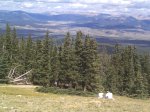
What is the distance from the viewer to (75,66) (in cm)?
8781

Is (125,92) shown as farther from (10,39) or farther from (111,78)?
(10,39)

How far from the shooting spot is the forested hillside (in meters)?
85.5

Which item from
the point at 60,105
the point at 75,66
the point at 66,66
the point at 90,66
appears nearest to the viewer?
the point at 60,105

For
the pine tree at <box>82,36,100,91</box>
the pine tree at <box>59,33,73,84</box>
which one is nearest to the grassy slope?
the pine tree at <box>82,36,100,91</box>

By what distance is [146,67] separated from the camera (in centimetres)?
11762

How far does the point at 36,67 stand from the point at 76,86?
14.7 m

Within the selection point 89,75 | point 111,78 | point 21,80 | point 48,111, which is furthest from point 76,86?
point 48,111

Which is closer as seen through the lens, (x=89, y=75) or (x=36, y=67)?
(x=89, y=75)

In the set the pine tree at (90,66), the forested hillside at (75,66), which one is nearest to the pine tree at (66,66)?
the forested hillside at (75,66)

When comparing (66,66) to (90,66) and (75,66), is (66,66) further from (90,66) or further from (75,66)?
(90,66)

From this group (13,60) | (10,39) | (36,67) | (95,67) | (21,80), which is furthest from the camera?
(10,39)

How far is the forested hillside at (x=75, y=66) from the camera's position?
85500mm

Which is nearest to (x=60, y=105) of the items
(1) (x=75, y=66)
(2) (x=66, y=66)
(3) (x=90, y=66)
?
(3) (x=90, y=66)

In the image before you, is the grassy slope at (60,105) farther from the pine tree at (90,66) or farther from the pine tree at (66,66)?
the pine tree at (66,66)
